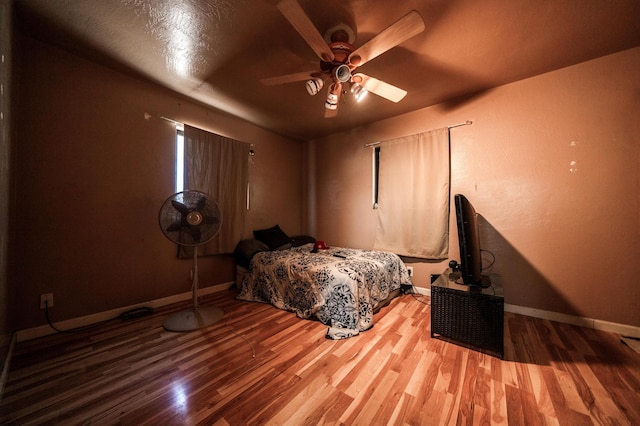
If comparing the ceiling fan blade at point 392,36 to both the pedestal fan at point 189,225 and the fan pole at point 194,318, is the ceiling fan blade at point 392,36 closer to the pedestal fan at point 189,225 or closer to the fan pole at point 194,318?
the pedestal fan at point 189,225

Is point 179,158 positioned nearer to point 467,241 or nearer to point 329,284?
point 329,284

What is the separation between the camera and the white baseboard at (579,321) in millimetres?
1807

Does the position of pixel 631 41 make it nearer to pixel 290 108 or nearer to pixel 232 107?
pixel 290 108

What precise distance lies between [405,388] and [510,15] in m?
2.52

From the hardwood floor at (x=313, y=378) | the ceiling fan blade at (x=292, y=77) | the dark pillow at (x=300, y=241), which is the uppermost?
the ceiling fan blade at (x=292, y=77)

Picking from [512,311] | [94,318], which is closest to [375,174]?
[512,311]

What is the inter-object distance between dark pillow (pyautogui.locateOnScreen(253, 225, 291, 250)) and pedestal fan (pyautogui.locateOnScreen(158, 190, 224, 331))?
114 cm

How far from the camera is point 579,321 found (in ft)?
6.47

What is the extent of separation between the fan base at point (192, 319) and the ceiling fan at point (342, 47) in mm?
2185

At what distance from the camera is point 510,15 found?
1478 mm

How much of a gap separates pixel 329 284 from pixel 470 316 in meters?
1.13

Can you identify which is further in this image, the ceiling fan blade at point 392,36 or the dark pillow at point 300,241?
the dark pillow at point 300,241

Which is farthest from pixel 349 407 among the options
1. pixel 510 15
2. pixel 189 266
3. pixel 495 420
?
pixel 510 15

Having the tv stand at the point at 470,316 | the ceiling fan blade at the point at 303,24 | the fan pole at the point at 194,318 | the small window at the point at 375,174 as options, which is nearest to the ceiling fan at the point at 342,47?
the ceiling fan blade at the point at 303,24
